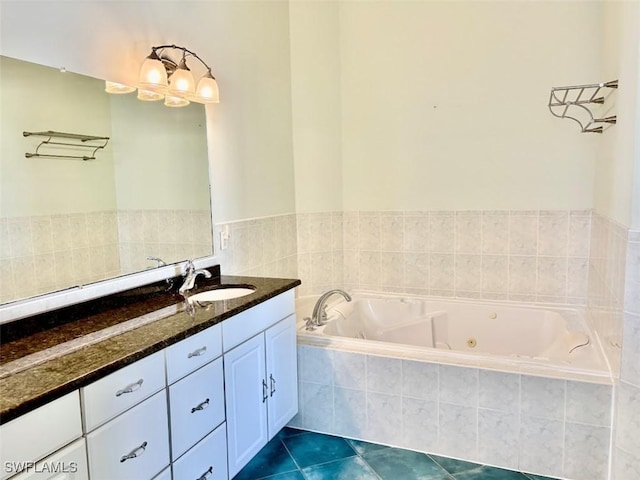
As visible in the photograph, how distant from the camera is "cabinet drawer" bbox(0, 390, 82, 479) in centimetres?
105

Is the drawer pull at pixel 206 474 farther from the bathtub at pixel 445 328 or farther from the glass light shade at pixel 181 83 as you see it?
the glass light shade at pixel 181 83

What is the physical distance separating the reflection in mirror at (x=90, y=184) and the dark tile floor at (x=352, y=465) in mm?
1161

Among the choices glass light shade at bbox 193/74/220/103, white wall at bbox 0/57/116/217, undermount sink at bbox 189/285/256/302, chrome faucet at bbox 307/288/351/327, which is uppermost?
glass light shade at bbox 193/74/220/103

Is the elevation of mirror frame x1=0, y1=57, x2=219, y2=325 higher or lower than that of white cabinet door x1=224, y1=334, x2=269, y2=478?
higher

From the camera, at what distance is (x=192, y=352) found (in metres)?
1.67

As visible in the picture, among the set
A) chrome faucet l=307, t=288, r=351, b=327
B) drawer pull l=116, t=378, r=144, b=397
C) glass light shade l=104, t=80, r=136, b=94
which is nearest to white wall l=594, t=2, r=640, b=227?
chrome faucet l=307, t=288, r=351, b=327

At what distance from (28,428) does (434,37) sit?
10.8 feet

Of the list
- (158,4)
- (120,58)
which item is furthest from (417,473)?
(158,4)

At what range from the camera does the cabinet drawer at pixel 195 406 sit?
1588mm

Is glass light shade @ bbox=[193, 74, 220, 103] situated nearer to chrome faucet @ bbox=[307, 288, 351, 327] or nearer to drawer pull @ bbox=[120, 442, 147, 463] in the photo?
chrome faucet @ bbox=[307, 288, 351, 327]

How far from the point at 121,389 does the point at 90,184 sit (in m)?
0.98

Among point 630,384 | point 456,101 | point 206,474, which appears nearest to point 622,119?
point 630,384

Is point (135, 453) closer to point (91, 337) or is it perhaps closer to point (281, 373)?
point (91, 337)

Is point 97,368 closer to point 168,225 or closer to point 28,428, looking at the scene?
point 28,428
